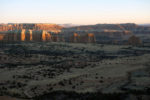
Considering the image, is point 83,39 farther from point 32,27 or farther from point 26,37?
point 32,27

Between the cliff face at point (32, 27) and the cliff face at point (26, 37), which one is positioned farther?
the cliff face at point (32, 27)

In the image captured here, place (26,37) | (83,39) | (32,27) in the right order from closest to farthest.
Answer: (83,39) → (26,37) → (32,27)

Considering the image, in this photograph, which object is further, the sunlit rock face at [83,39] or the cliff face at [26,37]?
the cliff face at [26,37]

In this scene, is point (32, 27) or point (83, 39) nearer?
point (83, 39)

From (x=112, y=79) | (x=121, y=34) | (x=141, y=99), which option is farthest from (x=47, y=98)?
(x=121, y=34)

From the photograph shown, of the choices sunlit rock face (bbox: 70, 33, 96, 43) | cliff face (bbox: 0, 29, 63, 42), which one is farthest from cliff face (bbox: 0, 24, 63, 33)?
sunlit rock face (bbox: 70, 33, 96, 43)

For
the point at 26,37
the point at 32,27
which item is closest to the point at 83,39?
the point at 26,37

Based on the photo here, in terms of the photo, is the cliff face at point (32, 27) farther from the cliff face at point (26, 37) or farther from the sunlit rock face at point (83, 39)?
the sunlit rock face at point (83, 39)

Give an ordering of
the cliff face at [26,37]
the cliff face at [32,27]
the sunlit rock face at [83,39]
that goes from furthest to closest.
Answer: the cliff face at [32,27]
the cliff face at [26,37]
the sunlit rock face at [83,39]

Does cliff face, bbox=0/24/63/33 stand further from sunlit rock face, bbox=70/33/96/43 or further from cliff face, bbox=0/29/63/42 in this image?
sunlit rock face, bbox=70/33/96/43

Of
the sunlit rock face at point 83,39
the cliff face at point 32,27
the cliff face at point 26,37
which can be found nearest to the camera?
the sunlit rock face at point 83,39

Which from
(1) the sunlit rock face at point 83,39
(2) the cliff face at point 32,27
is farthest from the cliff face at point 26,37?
(2) the cliff face at point 32,27

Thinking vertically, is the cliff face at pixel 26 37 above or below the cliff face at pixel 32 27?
below
